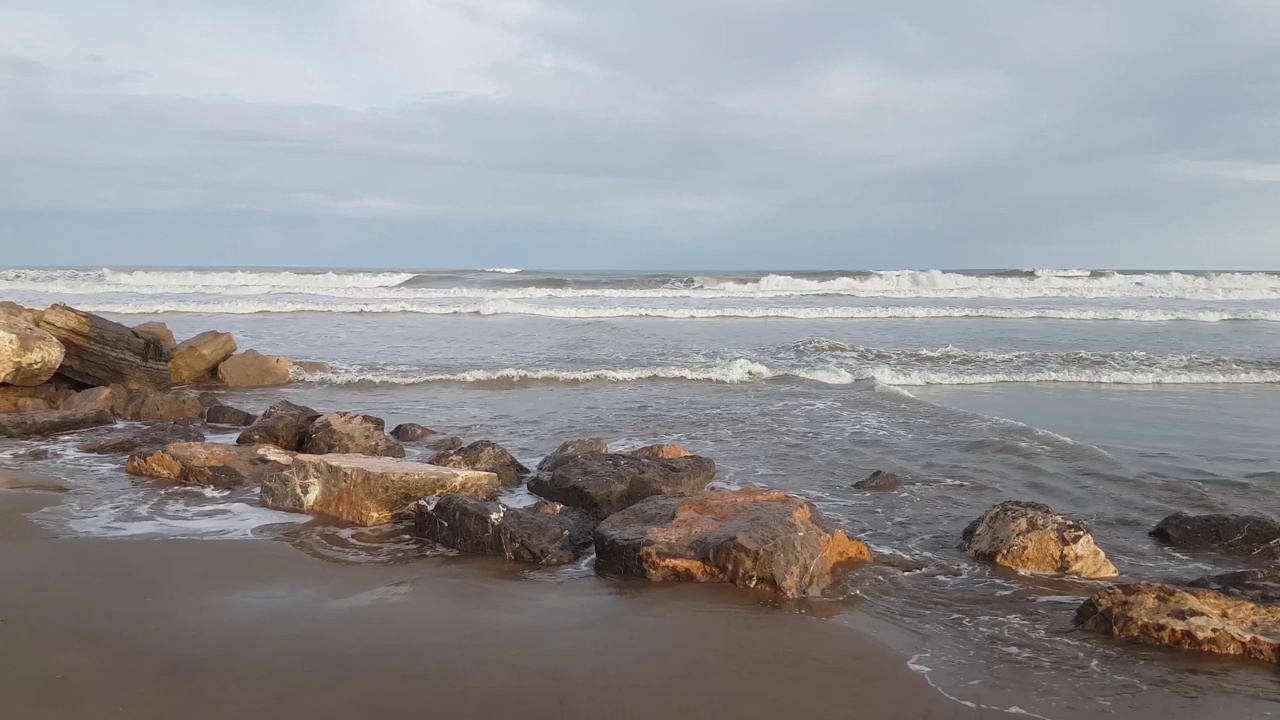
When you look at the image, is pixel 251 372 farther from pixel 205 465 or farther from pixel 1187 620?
pixel 1187 620

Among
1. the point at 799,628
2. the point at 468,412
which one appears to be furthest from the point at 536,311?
the point at 799,628

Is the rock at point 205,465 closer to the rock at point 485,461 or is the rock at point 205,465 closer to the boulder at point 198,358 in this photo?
the rock at point 485,461

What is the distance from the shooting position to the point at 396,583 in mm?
4391

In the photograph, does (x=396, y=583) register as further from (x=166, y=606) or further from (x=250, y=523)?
(x=250, y=523)

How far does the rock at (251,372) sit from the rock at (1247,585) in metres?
11.8

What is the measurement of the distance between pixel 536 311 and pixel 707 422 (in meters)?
16.1

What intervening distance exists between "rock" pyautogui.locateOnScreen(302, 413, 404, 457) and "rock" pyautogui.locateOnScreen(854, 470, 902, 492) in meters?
4.13

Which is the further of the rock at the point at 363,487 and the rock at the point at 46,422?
the rock at the point at 46,422

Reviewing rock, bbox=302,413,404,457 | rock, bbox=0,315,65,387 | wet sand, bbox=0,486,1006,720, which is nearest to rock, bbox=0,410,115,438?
rock, bbox=0,315,65,387

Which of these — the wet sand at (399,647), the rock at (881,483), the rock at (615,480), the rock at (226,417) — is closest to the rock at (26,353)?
the rock at (226,417)

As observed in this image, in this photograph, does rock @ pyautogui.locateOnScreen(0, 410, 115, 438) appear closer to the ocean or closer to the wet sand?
the ocean

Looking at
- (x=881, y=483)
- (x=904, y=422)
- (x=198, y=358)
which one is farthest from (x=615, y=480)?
(x=198, y=358)

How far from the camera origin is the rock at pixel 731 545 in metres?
4.38

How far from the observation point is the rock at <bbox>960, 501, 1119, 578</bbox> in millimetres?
4785
